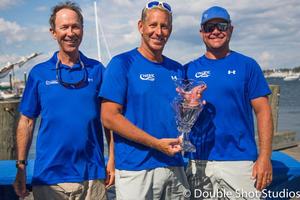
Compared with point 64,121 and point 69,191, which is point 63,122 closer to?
point 64,121

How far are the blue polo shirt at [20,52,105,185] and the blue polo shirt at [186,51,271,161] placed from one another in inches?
42.4

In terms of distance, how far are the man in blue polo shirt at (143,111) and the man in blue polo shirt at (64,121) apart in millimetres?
210

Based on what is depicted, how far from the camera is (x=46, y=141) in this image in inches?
134

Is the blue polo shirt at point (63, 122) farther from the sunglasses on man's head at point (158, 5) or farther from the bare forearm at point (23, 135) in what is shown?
the sunglasses on man's head at point (158, 5)

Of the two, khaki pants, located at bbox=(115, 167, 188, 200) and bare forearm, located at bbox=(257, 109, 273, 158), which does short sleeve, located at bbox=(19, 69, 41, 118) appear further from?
bare forearm, located at bbox=(257, 109, 273, 158)

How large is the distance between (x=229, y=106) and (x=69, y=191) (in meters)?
1.66

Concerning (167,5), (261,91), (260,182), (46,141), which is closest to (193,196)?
(260,182)

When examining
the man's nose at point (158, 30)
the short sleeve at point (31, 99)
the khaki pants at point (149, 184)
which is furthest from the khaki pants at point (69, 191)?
the man's nose at point (158, 30)

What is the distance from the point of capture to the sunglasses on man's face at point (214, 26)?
150 inches

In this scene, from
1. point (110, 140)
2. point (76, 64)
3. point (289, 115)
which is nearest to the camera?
point (76, 64)

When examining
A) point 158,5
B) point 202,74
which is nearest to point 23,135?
point 158,5

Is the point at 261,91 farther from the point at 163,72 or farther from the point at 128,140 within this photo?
the point at 128,140

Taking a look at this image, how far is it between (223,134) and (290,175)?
5.64 feet

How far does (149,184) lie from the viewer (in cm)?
333
